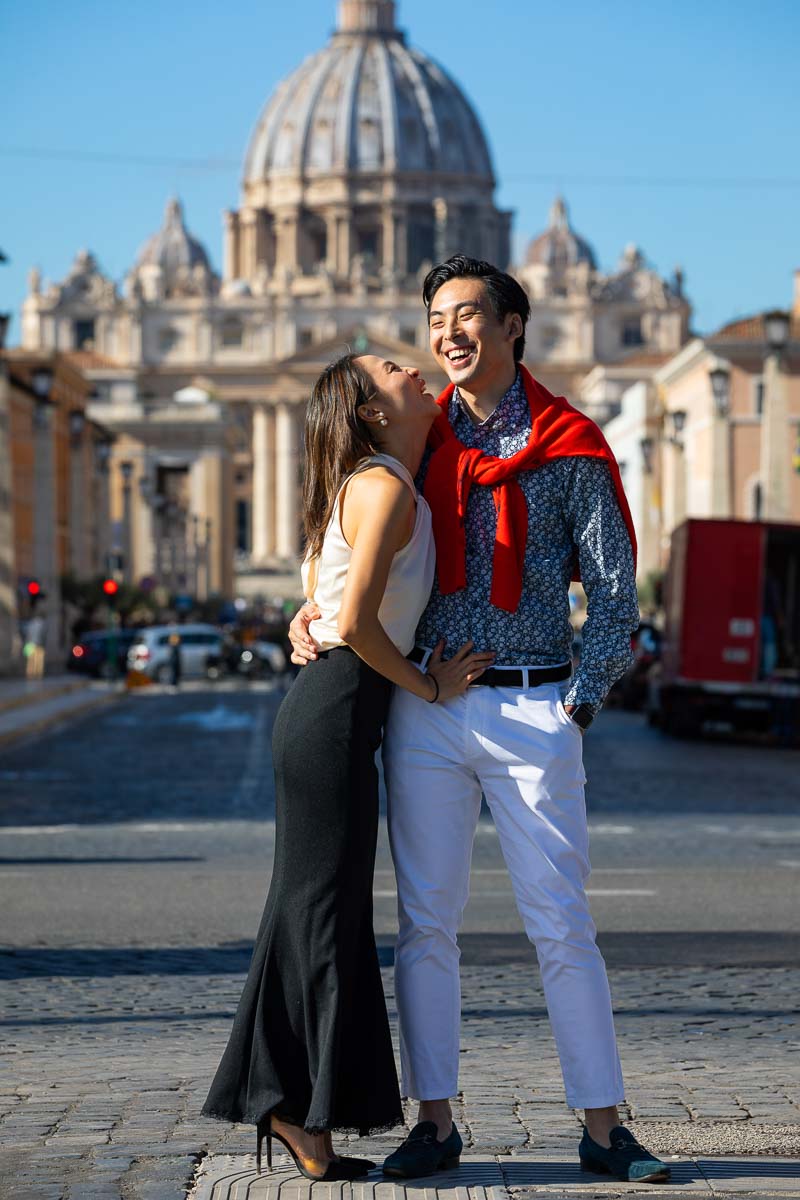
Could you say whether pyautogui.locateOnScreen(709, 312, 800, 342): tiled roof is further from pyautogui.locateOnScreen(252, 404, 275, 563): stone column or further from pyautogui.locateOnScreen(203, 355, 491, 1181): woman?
pyautogui.locateOnScreen(252, 404, 275, 563): stone column

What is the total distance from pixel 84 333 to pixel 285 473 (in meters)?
19.6

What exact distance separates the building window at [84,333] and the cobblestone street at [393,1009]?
14363 cm

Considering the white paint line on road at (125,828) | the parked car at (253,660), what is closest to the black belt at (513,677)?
the white paint line on road at (125,828)

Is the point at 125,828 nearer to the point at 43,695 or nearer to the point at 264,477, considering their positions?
the point at 43,695

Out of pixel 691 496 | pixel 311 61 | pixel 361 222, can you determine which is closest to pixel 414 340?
pixel 361 222

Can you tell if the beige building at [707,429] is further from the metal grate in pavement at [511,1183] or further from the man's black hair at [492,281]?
the metal grate in pavement at [511,1183]

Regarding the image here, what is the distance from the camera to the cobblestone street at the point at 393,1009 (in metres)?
4.86

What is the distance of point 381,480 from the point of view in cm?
480

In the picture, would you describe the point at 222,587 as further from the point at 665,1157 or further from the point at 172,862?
the point at 665,1157

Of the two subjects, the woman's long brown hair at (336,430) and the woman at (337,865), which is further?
the woman's long brown hair at (336,430)

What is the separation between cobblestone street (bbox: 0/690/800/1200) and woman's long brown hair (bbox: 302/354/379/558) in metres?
1.41

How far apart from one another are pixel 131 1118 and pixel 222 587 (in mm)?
105799

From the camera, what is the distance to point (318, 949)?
4.73m

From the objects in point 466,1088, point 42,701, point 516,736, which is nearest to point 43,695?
point 42,701
